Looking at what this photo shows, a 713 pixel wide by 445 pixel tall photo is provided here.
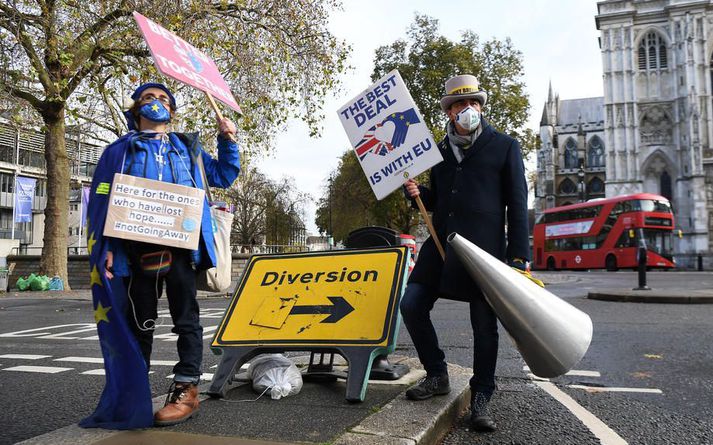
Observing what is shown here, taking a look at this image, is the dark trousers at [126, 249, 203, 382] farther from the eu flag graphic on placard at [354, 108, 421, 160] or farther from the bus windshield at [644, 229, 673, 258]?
the bus windshield at [644, 229, 673, 258]

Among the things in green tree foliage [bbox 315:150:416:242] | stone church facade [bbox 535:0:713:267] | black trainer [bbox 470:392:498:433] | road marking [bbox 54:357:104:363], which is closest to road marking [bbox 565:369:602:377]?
black trainer [bbox 470:392:498:433]

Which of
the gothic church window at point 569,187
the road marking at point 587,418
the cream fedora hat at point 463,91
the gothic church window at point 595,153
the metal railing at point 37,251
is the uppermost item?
the gothic church window at point 595,153

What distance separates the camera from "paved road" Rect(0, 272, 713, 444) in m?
3.17

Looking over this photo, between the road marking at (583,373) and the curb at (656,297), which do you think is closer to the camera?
the road marking at (583,373)

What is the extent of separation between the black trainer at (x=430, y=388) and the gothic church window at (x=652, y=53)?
71545 millimetres

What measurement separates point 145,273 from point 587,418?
2723 mm

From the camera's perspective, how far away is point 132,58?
60.6 feet

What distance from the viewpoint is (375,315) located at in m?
3.54

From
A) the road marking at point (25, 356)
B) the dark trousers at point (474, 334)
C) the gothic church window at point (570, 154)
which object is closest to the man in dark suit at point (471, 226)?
the dark trousers at point (474, 334)

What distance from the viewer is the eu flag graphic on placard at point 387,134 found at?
3.68m

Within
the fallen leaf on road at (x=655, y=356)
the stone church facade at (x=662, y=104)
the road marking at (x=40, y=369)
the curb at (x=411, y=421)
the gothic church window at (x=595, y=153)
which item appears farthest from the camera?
the gothic church window at (x=595, y=153)

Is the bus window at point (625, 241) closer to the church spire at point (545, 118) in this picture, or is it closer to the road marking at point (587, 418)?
the road marking at point (587, 418)

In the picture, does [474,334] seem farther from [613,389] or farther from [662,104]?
[662,104]

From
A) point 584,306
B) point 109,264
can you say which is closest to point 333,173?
point 584,306
